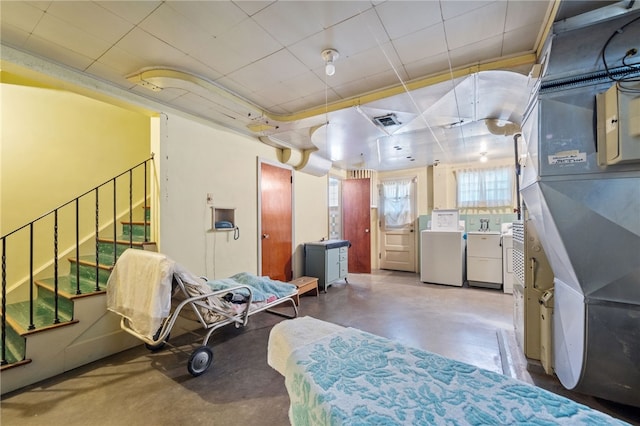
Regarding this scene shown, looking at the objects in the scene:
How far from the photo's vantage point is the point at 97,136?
3.35 meters

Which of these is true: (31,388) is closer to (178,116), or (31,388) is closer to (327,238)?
(178,116)

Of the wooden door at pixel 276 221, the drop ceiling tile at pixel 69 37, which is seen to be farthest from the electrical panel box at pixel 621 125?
the wooden door at pixel 276 221

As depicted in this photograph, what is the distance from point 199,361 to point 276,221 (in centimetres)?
243

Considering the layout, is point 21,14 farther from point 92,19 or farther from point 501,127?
point 501,127

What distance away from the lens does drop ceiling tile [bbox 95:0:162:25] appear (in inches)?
60.1

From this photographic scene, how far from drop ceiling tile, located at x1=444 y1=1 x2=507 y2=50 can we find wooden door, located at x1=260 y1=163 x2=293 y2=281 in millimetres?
2880

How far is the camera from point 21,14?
5.24 ft

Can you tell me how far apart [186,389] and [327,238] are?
159 inches

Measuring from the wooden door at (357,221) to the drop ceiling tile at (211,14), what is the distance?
4591 mm

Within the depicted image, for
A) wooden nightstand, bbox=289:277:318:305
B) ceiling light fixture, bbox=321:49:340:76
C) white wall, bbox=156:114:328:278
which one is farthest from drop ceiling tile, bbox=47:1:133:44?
wooden nightstand, bbox=289:277:318:305

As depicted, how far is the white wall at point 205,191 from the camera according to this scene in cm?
280

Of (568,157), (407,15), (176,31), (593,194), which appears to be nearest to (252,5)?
(176,31)

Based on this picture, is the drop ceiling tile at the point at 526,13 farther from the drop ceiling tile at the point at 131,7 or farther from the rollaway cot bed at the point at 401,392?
the drop ceiling tile at the point at 131,7

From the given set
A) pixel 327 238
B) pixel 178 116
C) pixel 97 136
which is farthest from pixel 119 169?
pixel 327 238
